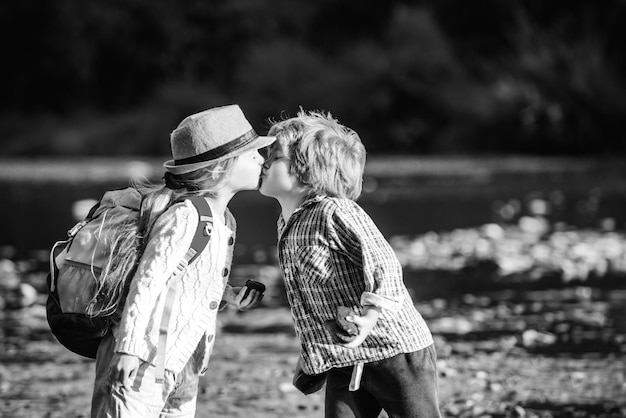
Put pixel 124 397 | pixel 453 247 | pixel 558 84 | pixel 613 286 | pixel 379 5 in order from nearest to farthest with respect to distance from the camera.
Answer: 1. pixel 124 397
2. pixel 613 286
3. pixel 453 247
4. pixel 558 84
5. pixel 379 5

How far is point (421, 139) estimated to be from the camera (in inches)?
1334

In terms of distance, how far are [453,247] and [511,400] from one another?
642 cm

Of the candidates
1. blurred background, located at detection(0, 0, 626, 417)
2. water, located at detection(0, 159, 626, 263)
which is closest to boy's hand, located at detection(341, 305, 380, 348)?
blurred background, located at detection(0, 0, 626, 417)

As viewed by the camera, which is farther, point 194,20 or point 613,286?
point 194,20

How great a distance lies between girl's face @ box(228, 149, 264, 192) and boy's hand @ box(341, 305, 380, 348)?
593mm

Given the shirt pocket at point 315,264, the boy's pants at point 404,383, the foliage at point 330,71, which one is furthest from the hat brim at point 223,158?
the foliage at point 330,71

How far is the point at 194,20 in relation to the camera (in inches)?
2067

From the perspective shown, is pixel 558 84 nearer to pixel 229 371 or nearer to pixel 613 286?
pixel 613 286

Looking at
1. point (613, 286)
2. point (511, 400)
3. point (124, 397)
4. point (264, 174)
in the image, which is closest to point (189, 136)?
point (264, 174)

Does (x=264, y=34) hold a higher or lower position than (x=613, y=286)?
higher

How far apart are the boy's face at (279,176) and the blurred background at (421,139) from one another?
5.35ft

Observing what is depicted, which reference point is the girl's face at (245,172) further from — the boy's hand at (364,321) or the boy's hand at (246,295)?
the boy's hand at (364,321)

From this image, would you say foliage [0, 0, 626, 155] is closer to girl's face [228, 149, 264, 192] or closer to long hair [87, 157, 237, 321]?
girl's face [228, 149, 264, 192]

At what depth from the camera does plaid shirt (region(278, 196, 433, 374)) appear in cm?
368
